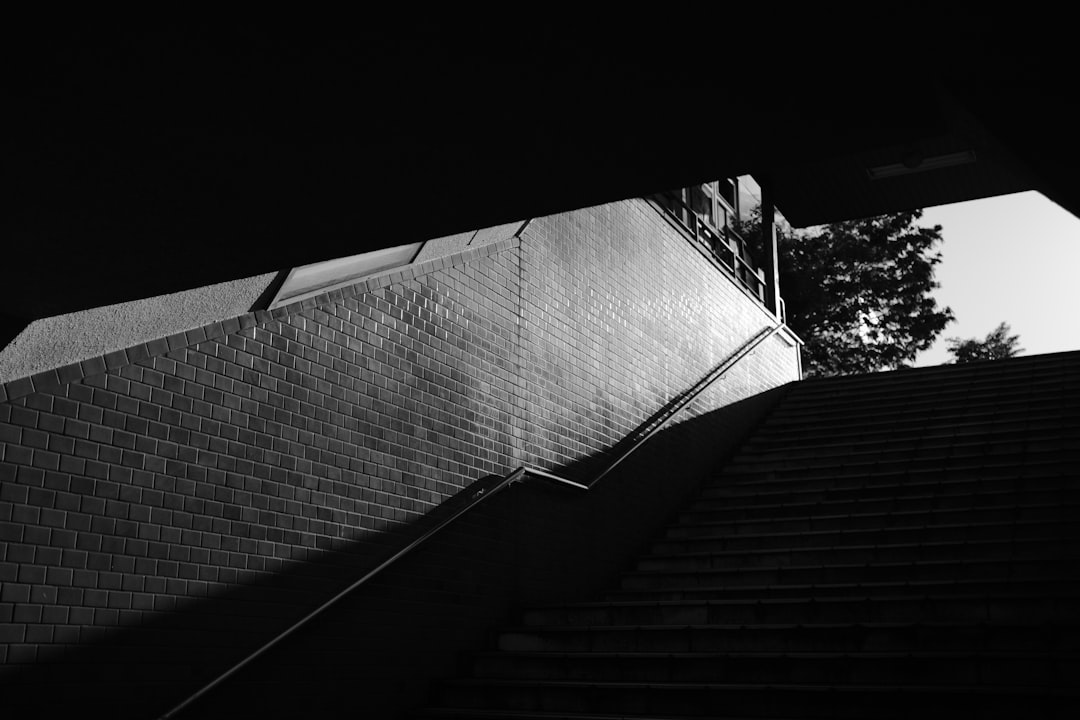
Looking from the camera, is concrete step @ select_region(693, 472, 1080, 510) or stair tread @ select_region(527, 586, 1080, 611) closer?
stair tread @ select_region(527, 586, 1080, 611)

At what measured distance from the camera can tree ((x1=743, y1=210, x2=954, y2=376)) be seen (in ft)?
74.2

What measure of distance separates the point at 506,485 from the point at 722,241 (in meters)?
6.81

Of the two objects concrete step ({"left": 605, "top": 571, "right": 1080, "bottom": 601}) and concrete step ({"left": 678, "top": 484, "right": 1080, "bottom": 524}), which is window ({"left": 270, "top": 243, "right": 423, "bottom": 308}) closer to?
concrete step ({"left": 605, "top": 571, "right": 1080, "bottom": 601})

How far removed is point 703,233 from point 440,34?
1022 cm

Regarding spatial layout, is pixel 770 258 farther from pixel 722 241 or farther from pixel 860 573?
pixel 860 573

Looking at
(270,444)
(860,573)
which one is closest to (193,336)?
(270,444)

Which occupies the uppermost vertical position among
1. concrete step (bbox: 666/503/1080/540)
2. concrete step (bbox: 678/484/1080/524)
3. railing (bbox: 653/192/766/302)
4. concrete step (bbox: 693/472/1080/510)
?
railing (bbox: 653/192/766/302)

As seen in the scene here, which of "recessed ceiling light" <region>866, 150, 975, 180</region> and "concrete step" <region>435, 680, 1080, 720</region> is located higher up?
"recessed ceiling light" <region>866, 150, 975, 180</region>

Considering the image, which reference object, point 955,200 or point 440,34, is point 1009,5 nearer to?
point 440,34

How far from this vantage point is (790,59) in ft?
7.70

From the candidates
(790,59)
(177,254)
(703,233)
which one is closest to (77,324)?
(177,254)

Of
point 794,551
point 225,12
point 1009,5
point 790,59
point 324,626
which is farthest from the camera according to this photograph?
point 794,551

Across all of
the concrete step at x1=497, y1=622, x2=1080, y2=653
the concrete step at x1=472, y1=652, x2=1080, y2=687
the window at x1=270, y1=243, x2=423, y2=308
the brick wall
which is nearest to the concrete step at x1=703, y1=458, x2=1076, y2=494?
the brick wall

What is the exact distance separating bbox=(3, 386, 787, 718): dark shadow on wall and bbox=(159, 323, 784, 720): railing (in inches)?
2.5
